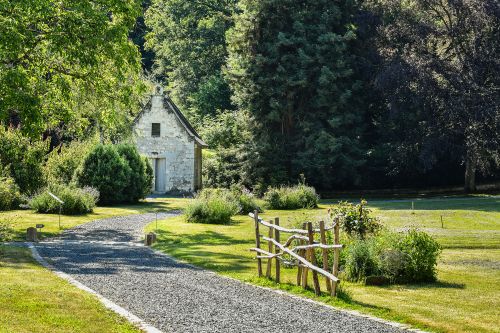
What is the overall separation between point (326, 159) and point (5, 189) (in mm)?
20274

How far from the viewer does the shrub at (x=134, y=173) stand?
4281cm

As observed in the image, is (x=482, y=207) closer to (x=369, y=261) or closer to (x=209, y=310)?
(x=369, y=261)

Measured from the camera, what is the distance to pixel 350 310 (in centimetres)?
1355

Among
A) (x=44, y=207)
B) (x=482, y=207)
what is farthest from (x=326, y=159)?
(x=44, y=207)

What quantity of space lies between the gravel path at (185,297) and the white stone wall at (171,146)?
2955cm

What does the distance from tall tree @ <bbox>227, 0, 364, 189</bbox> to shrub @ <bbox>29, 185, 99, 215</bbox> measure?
16.1 meters

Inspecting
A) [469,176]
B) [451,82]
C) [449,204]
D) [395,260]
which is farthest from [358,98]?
[395,260]

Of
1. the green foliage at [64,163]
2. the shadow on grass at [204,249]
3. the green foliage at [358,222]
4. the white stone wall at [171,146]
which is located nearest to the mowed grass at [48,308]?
the shadow on grass at [204,249]

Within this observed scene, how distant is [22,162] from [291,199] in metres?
13.4

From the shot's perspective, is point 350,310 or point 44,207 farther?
point 44,207

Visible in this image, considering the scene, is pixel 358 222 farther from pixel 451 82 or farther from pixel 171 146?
pixel 171 146

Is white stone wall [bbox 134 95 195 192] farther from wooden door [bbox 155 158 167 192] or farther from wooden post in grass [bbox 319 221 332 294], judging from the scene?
wooden post in grass [bbox 319 221 332 294]

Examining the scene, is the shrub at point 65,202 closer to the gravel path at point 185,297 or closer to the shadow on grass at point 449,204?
the gravel path at point 185,297

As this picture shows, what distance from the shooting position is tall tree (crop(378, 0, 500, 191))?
4728 cm
